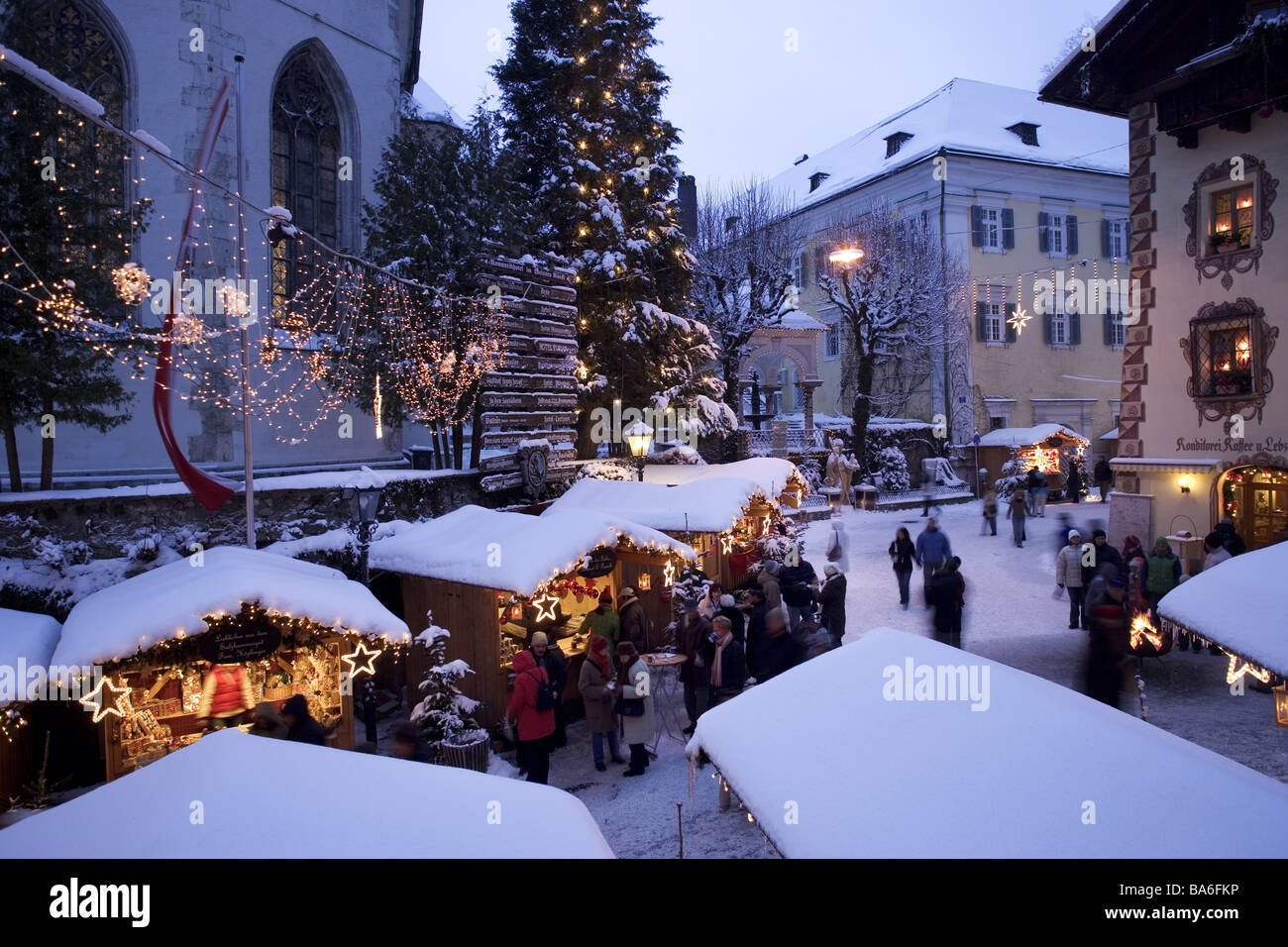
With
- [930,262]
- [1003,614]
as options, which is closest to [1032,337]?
[930,262]

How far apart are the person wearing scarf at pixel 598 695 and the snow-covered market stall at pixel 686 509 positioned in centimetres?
425

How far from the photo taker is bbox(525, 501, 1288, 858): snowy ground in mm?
7406

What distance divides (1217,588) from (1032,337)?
3243cm

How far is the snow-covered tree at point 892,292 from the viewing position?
30.9 meters

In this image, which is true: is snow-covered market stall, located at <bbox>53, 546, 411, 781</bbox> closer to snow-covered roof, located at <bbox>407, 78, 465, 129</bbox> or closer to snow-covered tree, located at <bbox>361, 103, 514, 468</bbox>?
snow-covered tree, located at <bbox>361, 103, 514, 468</bbox>

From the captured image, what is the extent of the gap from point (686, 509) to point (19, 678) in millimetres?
9473

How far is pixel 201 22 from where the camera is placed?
52.8 feet

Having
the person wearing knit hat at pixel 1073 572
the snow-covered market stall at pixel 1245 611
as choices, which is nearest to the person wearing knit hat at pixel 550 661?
the snow-covered market stall at pixel 1245 611

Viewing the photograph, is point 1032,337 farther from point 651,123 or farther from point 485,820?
point 485,820

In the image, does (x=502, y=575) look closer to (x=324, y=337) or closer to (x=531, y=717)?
(x=531, y=717)

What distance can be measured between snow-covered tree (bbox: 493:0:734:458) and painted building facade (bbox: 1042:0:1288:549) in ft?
32.2

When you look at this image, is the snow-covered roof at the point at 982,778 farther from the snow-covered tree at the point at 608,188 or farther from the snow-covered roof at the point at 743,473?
the snow-covered tree at the point at 608,188

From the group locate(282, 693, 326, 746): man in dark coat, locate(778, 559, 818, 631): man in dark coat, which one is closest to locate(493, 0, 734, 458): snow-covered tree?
locate(778, 559, 818, 631): man in dark coat

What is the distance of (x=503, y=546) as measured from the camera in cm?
1058
